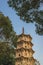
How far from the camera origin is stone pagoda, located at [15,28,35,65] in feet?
170

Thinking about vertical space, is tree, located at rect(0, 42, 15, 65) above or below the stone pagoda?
above

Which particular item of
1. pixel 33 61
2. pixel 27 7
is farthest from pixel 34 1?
pixel 33 61

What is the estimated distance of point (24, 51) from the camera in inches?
2109

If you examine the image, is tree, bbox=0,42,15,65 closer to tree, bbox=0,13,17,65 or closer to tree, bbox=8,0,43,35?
tree, bbox=0,13,17,65

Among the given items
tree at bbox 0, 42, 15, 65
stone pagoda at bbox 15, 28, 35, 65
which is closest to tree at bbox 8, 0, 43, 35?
tree at bbox 0, 42, 15, 65

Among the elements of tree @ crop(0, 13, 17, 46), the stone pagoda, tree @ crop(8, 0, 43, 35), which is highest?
tree @ crop(8, 0, 43, 35)

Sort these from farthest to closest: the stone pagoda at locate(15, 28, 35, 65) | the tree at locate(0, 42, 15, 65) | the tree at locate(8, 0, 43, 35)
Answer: the stone pagoda at locate(15, 28, 35, 65) → the tree at locate(0, 42, 15, 65) → the tree at locate(8, 0, 43, 35)

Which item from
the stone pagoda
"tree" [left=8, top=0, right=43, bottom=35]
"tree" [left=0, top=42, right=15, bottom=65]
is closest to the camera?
"tree" [left=8, top=0, right=43, bottom=35]

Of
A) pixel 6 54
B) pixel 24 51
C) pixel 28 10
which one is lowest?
pixel 24 51

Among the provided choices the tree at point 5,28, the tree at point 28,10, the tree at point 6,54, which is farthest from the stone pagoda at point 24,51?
the tree at point 28,10

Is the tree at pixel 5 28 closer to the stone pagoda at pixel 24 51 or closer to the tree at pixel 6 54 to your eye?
the tree at pixel 6 54

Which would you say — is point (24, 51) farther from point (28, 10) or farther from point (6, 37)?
point (28, 10)

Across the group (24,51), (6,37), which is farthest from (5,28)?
(24,51)

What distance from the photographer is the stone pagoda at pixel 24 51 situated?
51750mm
